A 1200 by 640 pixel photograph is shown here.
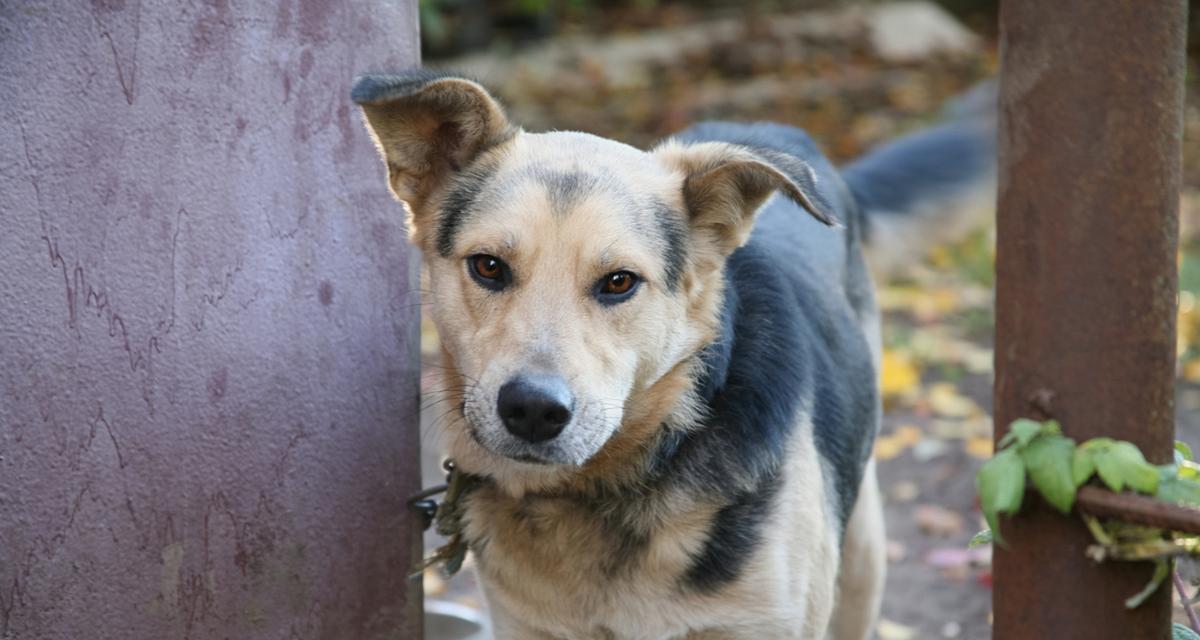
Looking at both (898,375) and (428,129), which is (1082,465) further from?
(898,375)

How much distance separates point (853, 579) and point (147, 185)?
7.97 ft

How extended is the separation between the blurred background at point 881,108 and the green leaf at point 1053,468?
265cm

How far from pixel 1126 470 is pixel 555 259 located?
127 cm

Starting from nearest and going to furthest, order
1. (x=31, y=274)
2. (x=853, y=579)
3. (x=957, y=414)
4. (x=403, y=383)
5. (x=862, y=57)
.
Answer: (x=31, y=274)
(x=403, y=383)
(x=853, y=579)
(x=957, y=414)
(x=862, y=57)

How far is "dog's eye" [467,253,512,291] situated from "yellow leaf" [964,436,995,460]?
3.74 m

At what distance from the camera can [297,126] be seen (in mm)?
2945

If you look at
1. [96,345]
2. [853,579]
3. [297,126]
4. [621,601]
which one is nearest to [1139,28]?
[621,601]

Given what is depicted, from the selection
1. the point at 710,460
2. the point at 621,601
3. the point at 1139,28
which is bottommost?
the point at 621,601

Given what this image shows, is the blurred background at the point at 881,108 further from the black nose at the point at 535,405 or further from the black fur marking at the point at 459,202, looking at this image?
the black nose at the point at 535,405

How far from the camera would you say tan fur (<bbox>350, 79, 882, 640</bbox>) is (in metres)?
2.68

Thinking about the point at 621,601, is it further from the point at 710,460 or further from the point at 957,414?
the point at 957,414

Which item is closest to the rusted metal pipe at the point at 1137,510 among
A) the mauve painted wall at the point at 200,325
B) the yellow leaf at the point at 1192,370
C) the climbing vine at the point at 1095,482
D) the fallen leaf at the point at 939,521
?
the climbing vine at the point at 1095,482

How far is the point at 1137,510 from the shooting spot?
71.2 inches

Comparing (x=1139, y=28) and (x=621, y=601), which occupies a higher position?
(x=1139, y=28)
